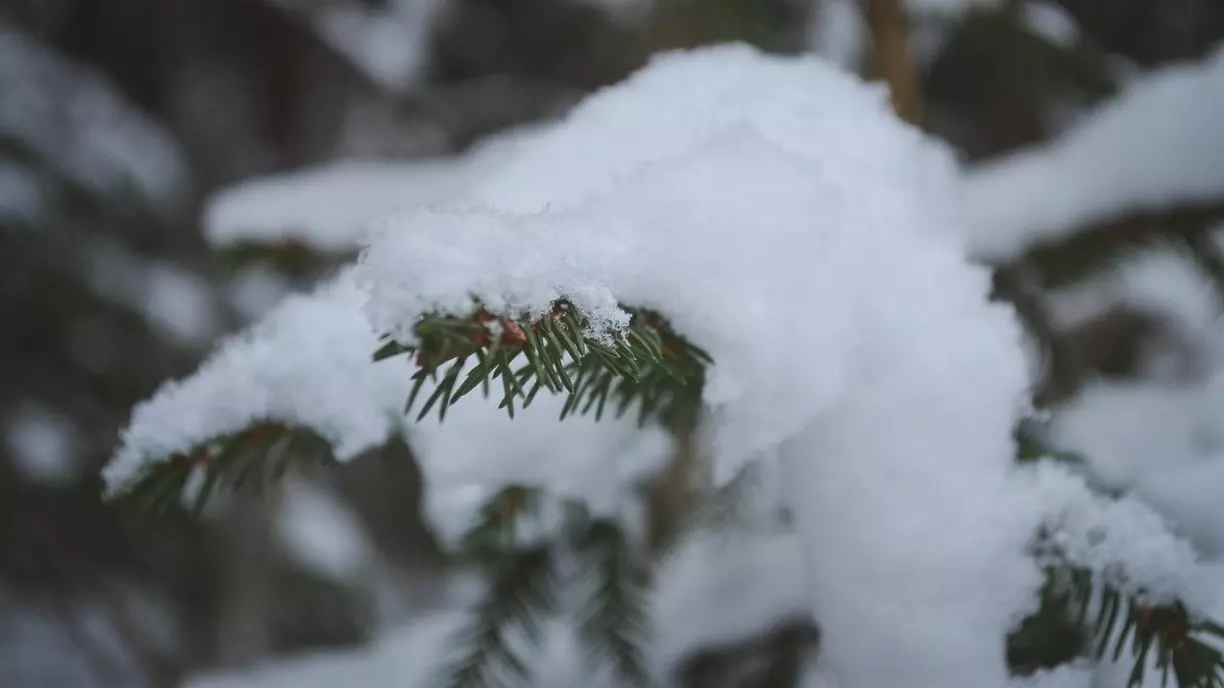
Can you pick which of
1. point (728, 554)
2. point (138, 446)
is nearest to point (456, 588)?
point (728, 554)

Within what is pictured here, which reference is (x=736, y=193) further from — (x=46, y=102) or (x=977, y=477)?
(x=46, y=102)

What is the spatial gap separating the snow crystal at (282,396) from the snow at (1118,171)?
786 millimetres

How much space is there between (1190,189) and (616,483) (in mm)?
710

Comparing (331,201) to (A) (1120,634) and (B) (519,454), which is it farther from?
(A) (1120,634)

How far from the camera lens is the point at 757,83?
2.46 ft

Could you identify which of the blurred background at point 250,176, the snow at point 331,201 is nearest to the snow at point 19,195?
the blurred background at point 250,176

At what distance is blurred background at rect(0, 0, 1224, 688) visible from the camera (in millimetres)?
1366

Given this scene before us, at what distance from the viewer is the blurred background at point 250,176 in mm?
1366

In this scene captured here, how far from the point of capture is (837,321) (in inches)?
23.1

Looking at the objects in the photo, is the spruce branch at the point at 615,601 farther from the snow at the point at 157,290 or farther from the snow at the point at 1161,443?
the snow at the point at 157,290

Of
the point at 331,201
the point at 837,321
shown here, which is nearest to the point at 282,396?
the point at 837,321

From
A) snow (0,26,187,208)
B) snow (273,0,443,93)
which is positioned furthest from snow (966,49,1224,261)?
snow (0,26,187,208)

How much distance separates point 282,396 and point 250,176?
2687mm

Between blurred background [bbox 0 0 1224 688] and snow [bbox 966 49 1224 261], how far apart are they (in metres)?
0.11
